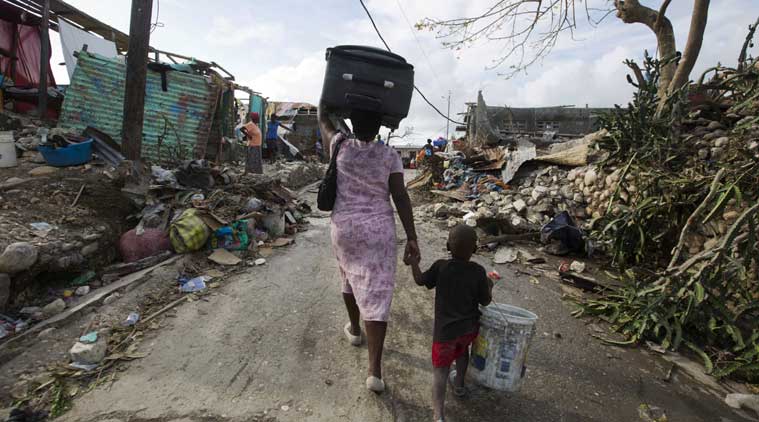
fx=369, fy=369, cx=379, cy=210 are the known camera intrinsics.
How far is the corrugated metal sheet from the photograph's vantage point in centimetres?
738

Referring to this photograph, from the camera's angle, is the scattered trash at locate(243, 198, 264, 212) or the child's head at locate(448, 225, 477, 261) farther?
the scattered trash at locate(243, 198, 264, 212)

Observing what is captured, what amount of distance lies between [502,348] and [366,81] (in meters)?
1.68

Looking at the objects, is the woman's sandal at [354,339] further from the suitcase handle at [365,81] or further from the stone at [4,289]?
the stone at [4,289]

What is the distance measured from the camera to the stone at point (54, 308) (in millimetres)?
3004

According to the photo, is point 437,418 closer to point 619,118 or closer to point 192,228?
point 192,228

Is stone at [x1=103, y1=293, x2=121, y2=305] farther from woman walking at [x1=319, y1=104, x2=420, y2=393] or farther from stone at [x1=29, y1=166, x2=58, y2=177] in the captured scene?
stone at [x1=29, y1=166, x2=58, y2=177]

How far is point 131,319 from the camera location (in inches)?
115

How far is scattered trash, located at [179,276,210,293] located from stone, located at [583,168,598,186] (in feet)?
18.5

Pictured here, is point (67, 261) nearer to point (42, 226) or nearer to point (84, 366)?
point (42, 226)

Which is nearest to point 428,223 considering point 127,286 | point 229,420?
point 127,286

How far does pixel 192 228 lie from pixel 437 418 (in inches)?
133

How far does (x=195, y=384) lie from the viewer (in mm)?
2250

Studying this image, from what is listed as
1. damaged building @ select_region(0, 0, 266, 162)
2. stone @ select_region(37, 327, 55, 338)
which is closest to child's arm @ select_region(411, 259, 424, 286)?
stone @ select_region(37, 327, 55, 338)

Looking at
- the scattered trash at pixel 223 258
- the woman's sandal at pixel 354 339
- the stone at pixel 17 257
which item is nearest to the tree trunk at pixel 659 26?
the woman's sandal at pixel 354 339
